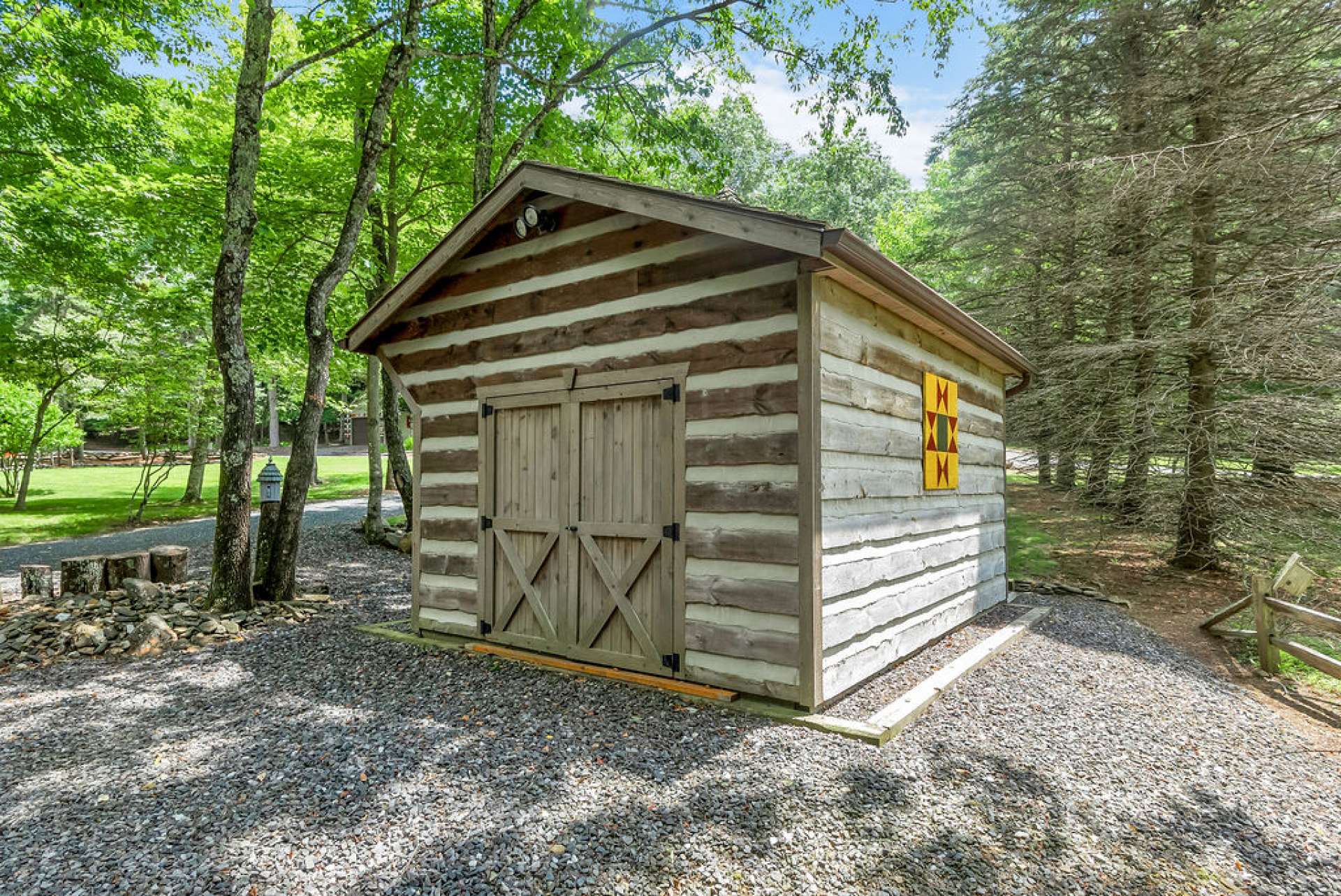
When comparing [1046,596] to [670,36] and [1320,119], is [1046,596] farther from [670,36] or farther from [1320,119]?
[670,36]

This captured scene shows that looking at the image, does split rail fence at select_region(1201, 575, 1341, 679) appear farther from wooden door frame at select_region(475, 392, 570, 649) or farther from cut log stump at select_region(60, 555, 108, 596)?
cut log stump at select_region(60, 555, 108, 596)

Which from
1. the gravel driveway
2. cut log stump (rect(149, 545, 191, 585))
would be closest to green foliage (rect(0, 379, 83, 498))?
cut log stump (rect(149, 545, 191, 585))

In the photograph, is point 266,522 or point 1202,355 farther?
point 1202,355

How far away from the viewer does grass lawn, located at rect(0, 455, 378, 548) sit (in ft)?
44.4

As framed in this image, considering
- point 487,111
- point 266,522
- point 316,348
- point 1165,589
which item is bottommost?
point 1165,589

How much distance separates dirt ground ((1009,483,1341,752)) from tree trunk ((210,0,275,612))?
9.28m


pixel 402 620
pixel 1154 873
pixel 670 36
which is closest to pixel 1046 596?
pixel 1154 873

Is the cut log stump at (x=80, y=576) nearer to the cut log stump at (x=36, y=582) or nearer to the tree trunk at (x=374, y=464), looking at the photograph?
the cut log stump at (x=36, y=582)

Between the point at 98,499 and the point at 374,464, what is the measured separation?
12467mm

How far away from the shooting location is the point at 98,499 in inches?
714

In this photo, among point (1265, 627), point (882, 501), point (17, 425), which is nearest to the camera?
point (882, 501)

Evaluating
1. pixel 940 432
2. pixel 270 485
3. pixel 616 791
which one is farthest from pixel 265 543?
pixel 940 432

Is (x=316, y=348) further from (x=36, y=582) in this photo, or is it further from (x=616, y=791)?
(x=616, y=791)

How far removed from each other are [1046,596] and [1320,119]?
6.60 metres
